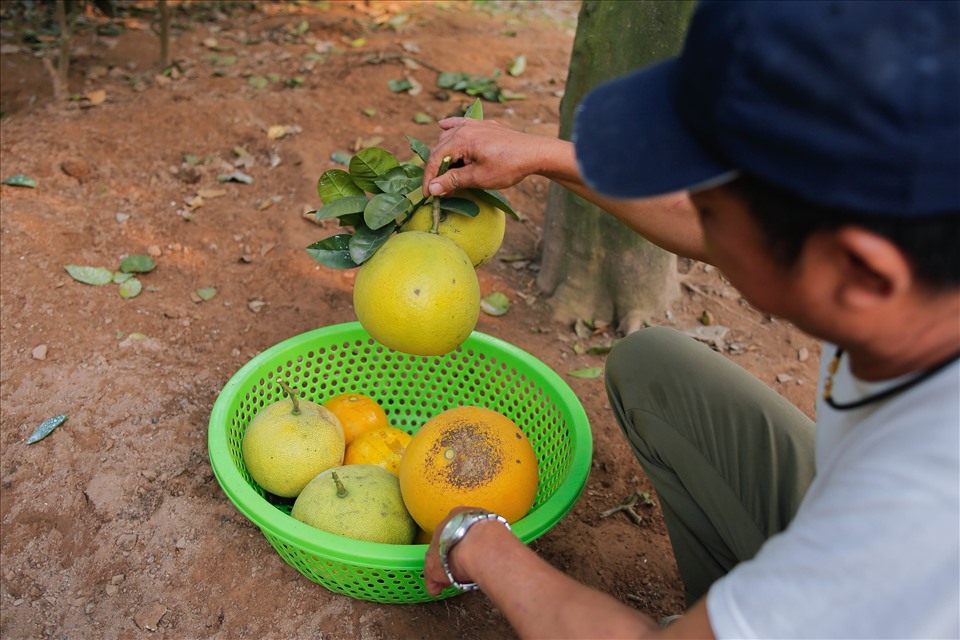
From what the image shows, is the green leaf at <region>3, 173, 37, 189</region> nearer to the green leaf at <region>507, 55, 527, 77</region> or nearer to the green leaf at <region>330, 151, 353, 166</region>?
the green leaf at <region>330, 151, 353, 166</region>

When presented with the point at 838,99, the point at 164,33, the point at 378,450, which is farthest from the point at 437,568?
the point at 164,33

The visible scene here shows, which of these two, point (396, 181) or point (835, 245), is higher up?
point (835, 245)

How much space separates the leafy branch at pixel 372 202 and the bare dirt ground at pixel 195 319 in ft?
3.02

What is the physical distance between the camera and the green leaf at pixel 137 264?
3201 mm

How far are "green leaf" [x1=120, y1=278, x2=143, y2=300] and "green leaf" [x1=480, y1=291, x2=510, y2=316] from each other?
136cm

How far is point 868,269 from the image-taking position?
0.91 metres

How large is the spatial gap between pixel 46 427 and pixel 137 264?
0.89 metres

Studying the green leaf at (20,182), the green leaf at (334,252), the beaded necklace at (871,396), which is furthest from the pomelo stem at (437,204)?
the green leaf at (20,182)

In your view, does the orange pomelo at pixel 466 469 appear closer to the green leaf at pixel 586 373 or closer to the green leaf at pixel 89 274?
the green leaf at pixel 586 373

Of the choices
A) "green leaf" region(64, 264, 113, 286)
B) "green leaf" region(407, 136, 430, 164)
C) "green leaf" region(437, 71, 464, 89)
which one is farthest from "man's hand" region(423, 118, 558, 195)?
"green leaf" region(437, 71, 464, 89)

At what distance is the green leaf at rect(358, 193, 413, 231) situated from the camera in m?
1.87

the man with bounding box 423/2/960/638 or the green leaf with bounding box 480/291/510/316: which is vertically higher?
the man with bounding box 423/2/960/638

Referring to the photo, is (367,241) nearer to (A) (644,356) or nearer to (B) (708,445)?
(A) (644,356)

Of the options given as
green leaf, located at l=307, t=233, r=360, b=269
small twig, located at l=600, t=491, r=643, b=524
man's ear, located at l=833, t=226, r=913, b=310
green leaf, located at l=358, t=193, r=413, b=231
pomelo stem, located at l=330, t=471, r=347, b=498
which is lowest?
small twig, located at l=600, t=491, r=643, b=524
